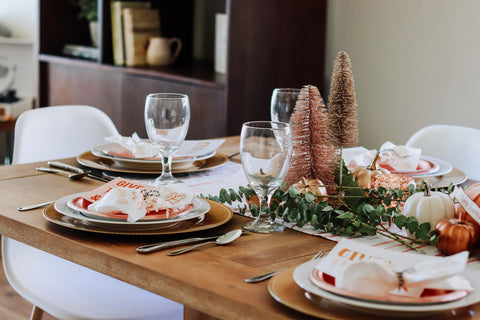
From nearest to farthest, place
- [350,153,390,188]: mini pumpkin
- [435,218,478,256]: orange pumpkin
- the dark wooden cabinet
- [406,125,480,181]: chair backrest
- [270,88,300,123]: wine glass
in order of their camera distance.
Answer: [435,218,478,256]: orange pumpkin
[350,153,390,188]: mini pumpkin
[270,88,300,123]: wine glass
[406,125,480,181]: chair backrest
the dark wooden cabinet

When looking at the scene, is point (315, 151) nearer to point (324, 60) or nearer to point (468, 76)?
point (468, 76)

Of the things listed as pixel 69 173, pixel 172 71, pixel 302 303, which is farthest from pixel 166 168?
pixel 172 71

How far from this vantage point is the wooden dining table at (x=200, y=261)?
720 mm

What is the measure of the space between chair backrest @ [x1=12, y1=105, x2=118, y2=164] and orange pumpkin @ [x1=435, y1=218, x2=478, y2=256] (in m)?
1.11

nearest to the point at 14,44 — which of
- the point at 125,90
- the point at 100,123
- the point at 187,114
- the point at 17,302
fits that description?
the point at 125,90

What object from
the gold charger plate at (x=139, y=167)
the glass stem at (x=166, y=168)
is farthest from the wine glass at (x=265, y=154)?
the gold charger plate at (x=139, y=167)

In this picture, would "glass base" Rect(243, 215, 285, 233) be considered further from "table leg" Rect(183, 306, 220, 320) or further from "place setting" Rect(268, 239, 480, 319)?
"place setting" Rect(268, 239, 480, 319)

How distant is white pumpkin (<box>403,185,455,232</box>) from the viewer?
0.93 m

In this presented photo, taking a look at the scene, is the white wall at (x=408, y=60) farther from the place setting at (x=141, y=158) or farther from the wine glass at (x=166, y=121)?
the wine glass at (x=166, y=121)

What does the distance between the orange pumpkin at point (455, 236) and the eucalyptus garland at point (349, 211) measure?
0.01m

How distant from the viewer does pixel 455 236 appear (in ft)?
2.84

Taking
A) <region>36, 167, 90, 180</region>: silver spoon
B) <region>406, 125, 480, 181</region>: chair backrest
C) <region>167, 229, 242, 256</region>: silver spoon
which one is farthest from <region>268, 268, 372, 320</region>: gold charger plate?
<region>406, 125, 480, 181</region>: chair backrest

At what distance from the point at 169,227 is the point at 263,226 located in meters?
0.13

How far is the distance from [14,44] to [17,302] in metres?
1.95
